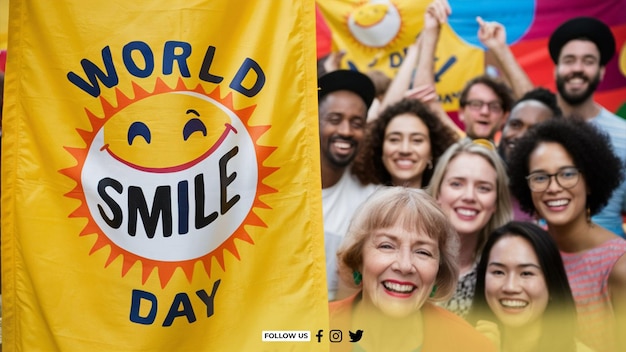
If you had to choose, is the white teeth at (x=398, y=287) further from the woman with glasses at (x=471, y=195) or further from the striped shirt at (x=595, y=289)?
the striped shirt at (x=595, y=289)

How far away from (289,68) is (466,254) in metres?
1.47

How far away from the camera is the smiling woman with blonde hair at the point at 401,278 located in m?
3.98

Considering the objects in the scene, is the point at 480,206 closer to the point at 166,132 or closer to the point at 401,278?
the point at 401,278

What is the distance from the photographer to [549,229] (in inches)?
165

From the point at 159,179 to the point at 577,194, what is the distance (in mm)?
2238

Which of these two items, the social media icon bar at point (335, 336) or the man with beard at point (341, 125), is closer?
the social media icon bar at point (335, 336)

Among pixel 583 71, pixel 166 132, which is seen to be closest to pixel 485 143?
pixel 583 71

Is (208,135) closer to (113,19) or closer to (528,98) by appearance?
(113,19)

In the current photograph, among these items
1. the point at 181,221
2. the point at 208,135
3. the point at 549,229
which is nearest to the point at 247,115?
the point at 208,135

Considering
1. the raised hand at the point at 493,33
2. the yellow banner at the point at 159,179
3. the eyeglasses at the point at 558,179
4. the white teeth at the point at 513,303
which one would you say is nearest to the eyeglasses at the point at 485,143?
the eyeglasses at the point at 558,179

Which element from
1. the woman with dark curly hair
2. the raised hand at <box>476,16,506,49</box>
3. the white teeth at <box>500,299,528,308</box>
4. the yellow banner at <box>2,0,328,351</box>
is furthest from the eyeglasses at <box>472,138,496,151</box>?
the yellow banner at <box>2,0,328,351</box>

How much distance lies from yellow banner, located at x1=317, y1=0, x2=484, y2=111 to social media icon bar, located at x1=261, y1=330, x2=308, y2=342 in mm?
1573

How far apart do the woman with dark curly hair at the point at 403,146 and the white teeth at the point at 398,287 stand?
1.86 ft

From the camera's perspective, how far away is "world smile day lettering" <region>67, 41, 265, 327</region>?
342 centimetres
